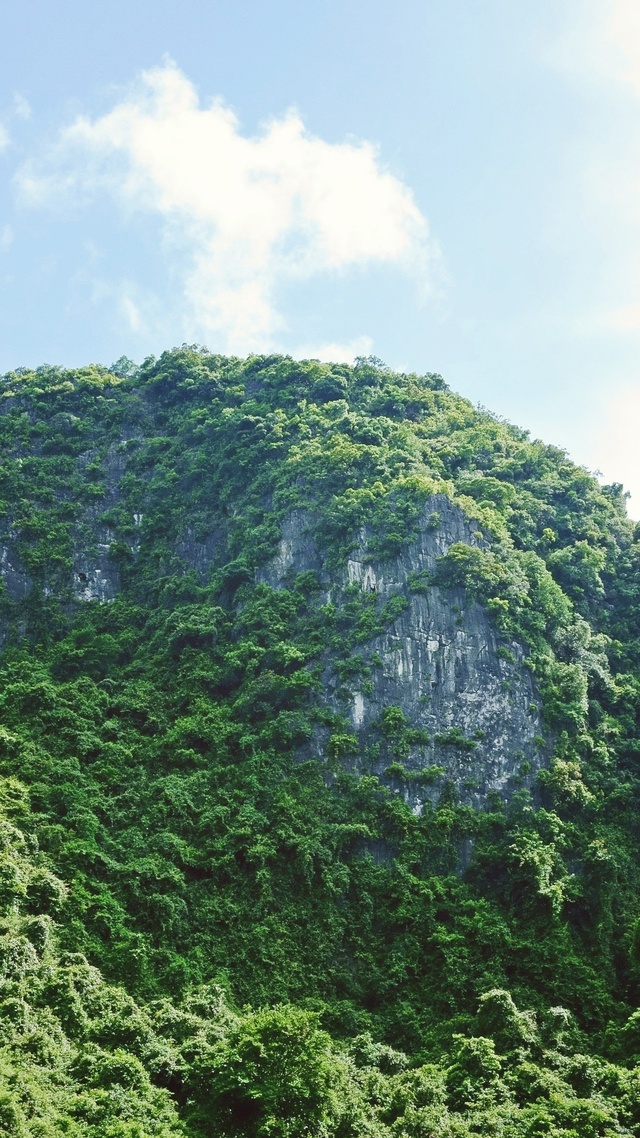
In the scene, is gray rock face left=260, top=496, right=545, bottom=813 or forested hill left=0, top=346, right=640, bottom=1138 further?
gray rock face left=260, top=496, right=545, bottom=813

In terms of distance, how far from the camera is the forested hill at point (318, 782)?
18.9m

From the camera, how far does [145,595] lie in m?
36.2

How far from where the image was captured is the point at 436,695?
29.4 metres

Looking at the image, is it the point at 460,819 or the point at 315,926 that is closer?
the point at 315,926

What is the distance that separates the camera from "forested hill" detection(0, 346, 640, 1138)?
1891 cm

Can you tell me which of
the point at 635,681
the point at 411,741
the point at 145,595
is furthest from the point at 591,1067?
the point at 145,595

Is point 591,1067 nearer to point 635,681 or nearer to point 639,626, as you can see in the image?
point 635,681

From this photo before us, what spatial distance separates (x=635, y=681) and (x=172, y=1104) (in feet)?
65.4

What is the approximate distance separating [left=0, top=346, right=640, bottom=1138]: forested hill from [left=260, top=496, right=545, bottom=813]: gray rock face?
9 cm

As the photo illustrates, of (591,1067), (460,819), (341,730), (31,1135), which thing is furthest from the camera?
(341,730)

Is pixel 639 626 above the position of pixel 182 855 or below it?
above

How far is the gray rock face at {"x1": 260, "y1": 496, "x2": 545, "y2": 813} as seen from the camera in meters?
27.8

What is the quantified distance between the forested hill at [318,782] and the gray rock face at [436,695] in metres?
0.09

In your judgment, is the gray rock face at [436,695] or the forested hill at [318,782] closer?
the forested hill at [318,782]
